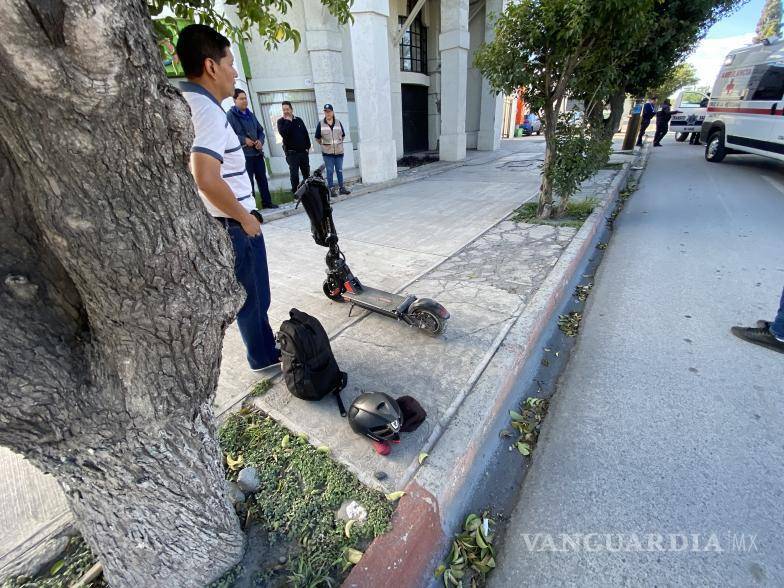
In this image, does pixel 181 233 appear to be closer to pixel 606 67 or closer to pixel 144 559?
pixel 144 559

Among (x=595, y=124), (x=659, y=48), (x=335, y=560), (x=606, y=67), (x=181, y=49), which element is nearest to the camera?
(x=335, y=560)

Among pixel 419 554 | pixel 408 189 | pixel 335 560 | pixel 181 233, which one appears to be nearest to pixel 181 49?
pixel 181 233

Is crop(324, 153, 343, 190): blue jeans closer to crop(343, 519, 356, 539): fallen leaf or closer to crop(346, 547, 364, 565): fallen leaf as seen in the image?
crop(343, 519, 356, 539): fallen leaf

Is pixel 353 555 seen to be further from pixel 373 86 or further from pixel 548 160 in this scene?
pixel 373 86

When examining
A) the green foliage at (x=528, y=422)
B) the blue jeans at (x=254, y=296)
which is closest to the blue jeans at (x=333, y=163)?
the blue jeans at (x=254, y=296)

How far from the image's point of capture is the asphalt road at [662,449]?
66.0 inches

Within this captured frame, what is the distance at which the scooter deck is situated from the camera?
127 inches

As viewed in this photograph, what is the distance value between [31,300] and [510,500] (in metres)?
2.17

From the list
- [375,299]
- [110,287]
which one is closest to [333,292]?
[375,299]

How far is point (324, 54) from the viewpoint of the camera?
9.39 meters

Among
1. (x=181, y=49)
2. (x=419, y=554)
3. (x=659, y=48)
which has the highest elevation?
(x=659, y=48)

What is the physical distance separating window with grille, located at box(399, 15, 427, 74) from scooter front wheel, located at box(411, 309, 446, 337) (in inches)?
547

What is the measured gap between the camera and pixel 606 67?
17.6 feet

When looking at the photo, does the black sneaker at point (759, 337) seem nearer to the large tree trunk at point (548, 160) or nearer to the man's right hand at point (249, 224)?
the large tree trunk at point (548, 160)
